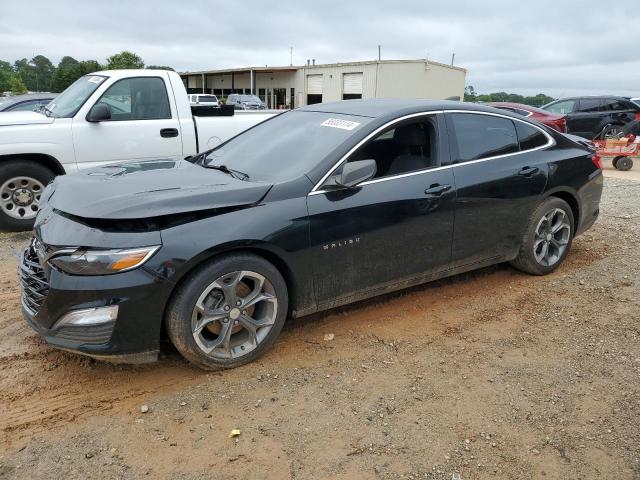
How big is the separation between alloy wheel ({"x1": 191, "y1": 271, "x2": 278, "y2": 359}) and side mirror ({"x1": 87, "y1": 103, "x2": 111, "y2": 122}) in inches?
156

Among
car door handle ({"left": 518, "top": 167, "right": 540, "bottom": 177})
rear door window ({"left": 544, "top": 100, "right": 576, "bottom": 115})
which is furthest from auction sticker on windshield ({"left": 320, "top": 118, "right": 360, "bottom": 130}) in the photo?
rear door window ({"left": 544, "top": 100, "right": 576, "bottom": 115})

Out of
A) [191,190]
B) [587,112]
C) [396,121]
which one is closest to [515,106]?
[587,112]

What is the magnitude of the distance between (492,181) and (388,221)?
114 cm

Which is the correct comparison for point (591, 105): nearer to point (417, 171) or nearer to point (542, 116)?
point (542, 116)

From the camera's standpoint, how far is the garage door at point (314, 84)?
152ft

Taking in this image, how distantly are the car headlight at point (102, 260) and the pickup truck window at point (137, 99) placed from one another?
406cm

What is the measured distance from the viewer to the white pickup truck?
6.09 meters

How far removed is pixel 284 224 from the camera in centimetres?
333

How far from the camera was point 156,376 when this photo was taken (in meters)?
3.31

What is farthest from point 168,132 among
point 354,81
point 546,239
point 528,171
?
point 354,81

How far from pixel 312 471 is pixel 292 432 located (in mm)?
309

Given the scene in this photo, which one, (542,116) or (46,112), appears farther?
(542,116)

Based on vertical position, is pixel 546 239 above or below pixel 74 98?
below

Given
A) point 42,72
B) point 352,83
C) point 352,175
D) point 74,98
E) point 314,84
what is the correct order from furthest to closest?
point 42,72
point 314,84
point 352,83
point 74,98
point 352,175
